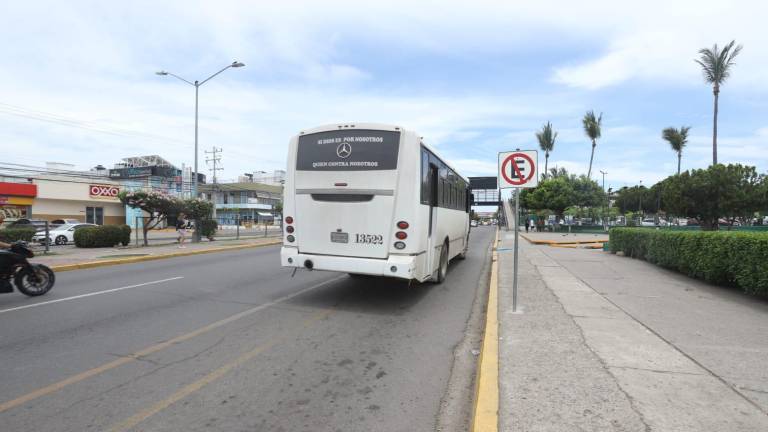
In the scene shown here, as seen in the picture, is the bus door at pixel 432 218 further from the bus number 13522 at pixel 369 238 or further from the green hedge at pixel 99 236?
the green hedge at pixel 99 236

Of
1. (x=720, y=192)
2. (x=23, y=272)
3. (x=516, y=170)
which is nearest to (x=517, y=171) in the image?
(x=516, y=170)

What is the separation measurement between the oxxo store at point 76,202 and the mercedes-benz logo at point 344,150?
1578 inches

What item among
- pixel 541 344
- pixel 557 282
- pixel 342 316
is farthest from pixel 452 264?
pixel 541 344

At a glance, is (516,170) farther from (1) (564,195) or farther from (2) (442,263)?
(1) (564,195)

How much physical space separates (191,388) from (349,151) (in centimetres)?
457

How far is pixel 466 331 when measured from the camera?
247 inches

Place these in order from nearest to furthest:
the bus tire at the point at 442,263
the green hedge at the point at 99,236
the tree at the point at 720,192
Answer: 1. the bus tire at the point at 442,263
2. the green hedge at the point at 99,236
3. the tree at the point at 720,192

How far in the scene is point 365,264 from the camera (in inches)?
283

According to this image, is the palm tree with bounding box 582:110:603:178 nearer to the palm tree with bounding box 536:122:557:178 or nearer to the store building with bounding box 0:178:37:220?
the palm tree with bounding box 536:122:557:178

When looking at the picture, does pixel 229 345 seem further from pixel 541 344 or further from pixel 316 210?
pixel 541 344

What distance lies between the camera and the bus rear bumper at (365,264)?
7.02 metres

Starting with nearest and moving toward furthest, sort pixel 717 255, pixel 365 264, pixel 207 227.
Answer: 1. pixel 365 264
2. pixel 717 255
3. pixel 207 227

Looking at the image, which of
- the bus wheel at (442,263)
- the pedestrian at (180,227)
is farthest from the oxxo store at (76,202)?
the bus wheel at (442,263)

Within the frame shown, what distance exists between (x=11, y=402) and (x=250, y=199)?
264 feet
